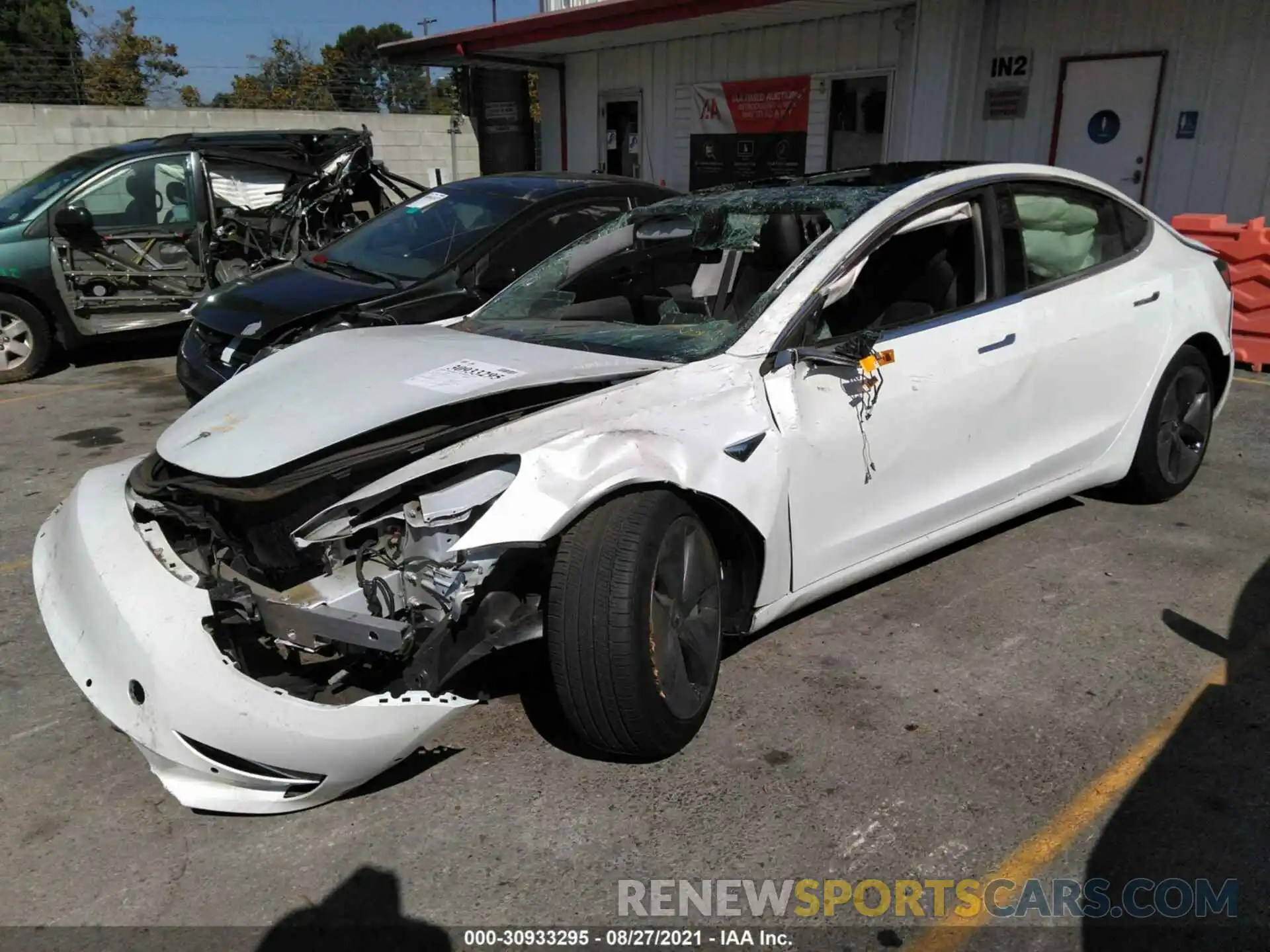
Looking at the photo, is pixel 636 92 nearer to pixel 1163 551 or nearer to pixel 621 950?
pixel 1163 551

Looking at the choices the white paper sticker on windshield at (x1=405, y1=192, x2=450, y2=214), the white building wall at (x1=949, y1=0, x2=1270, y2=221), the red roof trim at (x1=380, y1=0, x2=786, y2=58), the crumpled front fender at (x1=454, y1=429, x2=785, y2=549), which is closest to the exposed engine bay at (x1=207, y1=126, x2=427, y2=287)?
the white paper sticker on windshield at (x1=405, y1=192, x2=450, y2=214)

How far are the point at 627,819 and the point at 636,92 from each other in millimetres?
13515

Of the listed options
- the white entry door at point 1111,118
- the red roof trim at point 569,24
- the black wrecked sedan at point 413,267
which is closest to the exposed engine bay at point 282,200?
the black wrecked sedan at point 413,267

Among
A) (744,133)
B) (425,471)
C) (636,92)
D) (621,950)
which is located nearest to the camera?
(621,950)

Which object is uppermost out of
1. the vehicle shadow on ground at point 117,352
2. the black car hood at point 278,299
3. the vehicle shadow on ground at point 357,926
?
the black car hood at point 278,299

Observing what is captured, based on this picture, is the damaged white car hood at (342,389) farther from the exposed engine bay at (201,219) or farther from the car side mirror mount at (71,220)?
the car side mirror mount at (71,220)

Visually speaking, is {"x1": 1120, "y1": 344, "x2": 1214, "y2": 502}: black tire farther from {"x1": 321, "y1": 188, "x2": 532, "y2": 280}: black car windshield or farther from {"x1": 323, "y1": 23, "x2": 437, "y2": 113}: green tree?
{"x1": 323, "y1": 23, "x2": 437, "y2": 113}: green tree

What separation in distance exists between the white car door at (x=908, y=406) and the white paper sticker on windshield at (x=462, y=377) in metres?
0.84

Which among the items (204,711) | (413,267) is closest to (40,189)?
(413,267)

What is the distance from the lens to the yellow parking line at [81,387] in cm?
749

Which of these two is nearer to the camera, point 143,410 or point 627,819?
point 627,819

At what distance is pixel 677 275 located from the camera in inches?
166

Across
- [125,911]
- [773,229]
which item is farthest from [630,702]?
[773,229]

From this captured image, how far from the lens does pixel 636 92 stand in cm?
1458
